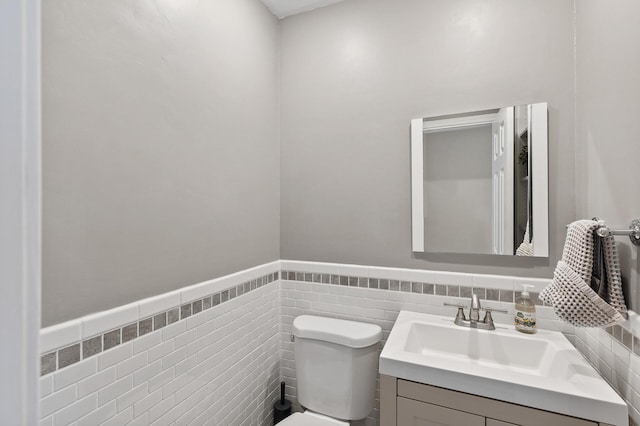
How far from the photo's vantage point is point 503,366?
4.03 ft

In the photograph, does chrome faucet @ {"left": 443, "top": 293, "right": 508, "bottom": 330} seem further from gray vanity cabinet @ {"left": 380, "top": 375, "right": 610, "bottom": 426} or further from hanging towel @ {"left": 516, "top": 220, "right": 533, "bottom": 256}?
gray vanity cabinet @ {"left": 380, "top": 375, "right": 610, "bottom": 426}

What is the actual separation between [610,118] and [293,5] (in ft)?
4.99

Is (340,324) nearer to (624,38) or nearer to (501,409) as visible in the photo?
(501,409)

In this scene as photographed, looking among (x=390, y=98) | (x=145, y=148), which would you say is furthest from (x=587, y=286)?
(x=145, y=148)

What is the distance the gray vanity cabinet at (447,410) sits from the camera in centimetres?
91

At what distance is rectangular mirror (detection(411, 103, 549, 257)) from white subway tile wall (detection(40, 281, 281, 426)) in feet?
2.98

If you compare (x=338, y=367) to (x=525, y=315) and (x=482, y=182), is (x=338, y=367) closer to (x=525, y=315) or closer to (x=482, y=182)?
(x=525, y=315)

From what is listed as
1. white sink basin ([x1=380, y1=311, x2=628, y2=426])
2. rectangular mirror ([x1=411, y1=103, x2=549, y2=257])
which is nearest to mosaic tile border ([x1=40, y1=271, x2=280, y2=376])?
white sink basin ([x1=380, y1=311, x2=628, y2=426])

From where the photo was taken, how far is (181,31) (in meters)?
1.14

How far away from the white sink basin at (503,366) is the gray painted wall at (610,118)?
296mm

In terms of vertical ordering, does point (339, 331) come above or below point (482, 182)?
below

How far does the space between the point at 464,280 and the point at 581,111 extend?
2.70 feet

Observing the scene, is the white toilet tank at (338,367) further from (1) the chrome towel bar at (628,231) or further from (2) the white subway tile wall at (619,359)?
(1) the chrome towel bar at (628,231)

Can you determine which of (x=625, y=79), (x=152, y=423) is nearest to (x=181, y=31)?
(x=152, y=423)
